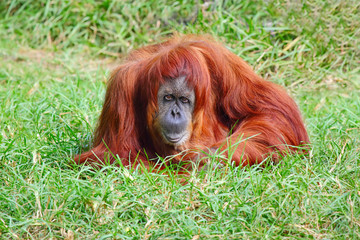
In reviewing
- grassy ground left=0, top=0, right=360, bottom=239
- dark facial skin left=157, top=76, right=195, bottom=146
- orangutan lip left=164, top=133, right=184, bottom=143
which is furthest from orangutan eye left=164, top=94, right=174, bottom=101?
grassy ground left=0, top=0, right=360, bottom=239

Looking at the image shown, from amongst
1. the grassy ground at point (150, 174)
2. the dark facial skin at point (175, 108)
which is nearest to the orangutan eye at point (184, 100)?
the dark facial skin at point (175, 108)

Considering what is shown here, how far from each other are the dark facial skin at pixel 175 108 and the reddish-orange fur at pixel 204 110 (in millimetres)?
42

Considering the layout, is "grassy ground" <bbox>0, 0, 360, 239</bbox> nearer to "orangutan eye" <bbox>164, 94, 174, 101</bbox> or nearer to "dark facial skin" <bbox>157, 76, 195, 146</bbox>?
"dark facial skin" <bbox>157, 76, 195, 146</bbox>

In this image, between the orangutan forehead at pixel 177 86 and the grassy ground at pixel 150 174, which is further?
the orangutan forehead at pixel 177 86

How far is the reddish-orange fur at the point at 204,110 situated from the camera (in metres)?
3.73

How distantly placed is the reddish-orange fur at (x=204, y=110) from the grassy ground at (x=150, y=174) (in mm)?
194

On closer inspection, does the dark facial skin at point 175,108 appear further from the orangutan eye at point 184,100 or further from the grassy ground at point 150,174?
the grassy ground at point 150,174

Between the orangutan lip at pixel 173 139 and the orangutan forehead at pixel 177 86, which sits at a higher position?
the orangutan forehead at pixel 177 86

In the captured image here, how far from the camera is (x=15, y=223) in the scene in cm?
310

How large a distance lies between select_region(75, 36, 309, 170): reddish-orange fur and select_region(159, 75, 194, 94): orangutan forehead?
1.2 inches

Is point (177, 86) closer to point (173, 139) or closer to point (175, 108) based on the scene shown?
point (175, 108)

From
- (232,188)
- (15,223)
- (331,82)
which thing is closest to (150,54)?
(232,188)

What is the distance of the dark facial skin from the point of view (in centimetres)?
371

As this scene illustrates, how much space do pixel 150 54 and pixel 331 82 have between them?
2640 millimetres
